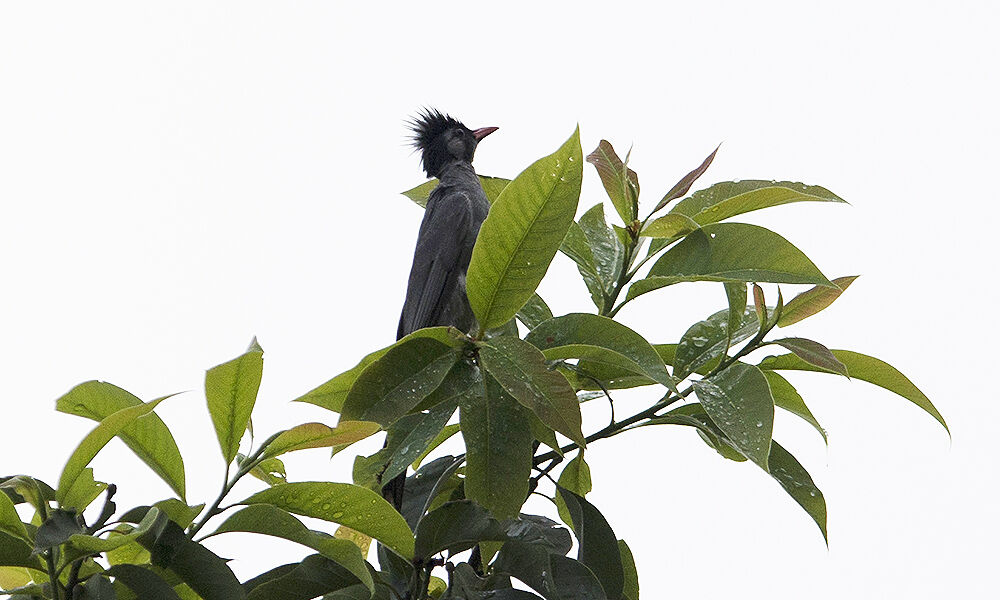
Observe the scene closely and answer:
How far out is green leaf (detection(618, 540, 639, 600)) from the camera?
1.92 m

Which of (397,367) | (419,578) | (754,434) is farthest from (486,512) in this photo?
(754,434)

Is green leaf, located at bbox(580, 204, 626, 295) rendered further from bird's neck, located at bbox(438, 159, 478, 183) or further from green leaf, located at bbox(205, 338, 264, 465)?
bird's neck, located at bbox(438, 159, 478, 183)

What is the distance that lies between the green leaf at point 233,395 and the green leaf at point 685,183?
88 cm

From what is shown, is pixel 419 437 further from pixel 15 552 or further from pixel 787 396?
pixel 787 396

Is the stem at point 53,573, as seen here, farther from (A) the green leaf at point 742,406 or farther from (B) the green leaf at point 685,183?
(B) the green leaf at point 685,183

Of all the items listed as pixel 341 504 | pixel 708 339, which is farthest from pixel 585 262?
pixel 341 504

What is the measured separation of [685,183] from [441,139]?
10.2 ft

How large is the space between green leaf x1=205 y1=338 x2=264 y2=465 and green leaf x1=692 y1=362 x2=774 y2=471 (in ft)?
2.55

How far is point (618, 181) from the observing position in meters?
2.06

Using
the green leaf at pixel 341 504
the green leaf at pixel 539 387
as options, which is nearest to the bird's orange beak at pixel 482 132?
the green leaf at pixel 539 387

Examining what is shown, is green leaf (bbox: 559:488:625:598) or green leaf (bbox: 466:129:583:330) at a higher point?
green leaf (bbox: 466:129:583:330)

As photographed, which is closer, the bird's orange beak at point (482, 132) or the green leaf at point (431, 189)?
the green leaf at point (431, 189)

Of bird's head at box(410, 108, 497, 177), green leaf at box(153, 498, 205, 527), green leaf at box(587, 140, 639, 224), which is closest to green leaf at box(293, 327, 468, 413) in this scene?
green leaf at box(153, 498, 205, 527)

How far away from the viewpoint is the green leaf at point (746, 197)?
190 centimetres
